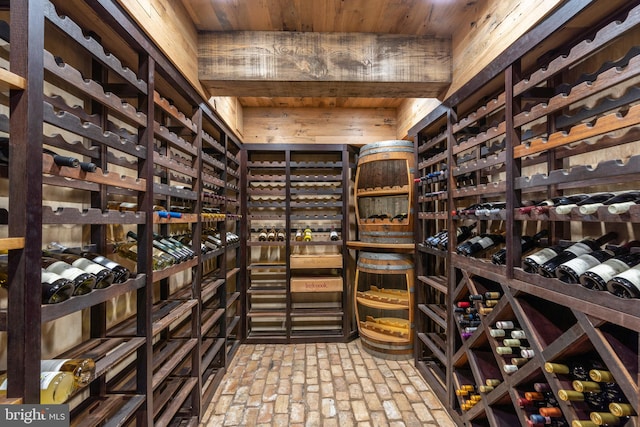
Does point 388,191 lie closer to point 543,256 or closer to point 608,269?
point 543,256

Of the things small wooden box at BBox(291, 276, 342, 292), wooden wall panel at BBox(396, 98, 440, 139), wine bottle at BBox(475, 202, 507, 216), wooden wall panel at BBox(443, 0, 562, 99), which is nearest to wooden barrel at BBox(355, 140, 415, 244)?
wooden wall panel at BBox(396, 98, 440, 139)

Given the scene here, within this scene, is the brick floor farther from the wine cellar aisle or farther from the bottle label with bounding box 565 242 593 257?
the bottle label with bounding box 565 242 593 257

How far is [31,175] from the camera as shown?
0.84 metres

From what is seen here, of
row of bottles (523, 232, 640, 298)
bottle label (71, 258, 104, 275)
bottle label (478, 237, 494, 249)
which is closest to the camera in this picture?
row of bottles (523, 232, 640, 298)

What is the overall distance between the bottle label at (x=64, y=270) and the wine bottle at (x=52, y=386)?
0.29 m

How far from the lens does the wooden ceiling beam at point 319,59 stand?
2.16m

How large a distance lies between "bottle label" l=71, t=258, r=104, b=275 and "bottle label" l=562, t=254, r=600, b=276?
174 cm

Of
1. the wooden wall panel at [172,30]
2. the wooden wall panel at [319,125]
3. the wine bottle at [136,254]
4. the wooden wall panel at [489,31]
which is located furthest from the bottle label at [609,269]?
the wooden wall panel at [319,125]

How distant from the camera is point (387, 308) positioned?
2.90 metres

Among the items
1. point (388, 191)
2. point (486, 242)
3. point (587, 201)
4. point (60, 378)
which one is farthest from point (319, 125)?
point (60, 378)

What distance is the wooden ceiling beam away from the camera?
2162 millimetres

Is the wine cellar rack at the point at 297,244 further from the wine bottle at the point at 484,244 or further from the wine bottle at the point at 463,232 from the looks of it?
the wine bottle at the point at 484,244

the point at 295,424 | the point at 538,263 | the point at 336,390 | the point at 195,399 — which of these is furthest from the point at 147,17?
the point at 336,390

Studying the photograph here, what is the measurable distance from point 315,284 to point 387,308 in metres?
0.91
